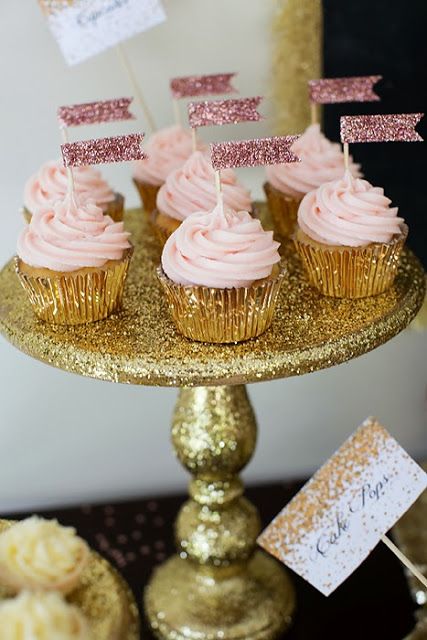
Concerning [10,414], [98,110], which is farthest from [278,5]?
[10,414]

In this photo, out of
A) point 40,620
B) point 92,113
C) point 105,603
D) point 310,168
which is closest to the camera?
point 40,620

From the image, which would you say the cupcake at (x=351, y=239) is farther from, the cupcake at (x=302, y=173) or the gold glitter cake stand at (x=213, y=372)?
the cupcake at (x=302, y=173)

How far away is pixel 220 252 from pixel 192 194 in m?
0.26

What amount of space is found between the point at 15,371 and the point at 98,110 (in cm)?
70

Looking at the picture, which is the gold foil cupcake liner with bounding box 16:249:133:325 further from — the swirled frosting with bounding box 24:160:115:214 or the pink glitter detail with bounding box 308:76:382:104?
the pink glitter detail with bounding box 308:76:382:104

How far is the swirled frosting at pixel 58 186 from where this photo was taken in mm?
1437

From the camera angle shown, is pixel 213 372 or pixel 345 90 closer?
pixel 213 372

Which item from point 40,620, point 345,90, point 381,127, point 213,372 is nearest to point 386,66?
point 345,90

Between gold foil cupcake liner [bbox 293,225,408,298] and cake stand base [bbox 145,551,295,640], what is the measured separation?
2.07 ft

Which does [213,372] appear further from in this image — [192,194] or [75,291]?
[192,194]

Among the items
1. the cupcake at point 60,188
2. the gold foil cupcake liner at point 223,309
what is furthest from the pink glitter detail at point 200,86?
the gold foil cupcake liner at point 223,309

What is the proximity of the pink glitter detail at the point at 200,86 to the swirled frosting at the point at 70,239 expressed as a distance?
34cm

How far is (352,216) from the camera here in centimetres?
129

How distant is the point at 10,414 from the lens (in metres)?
1.93
